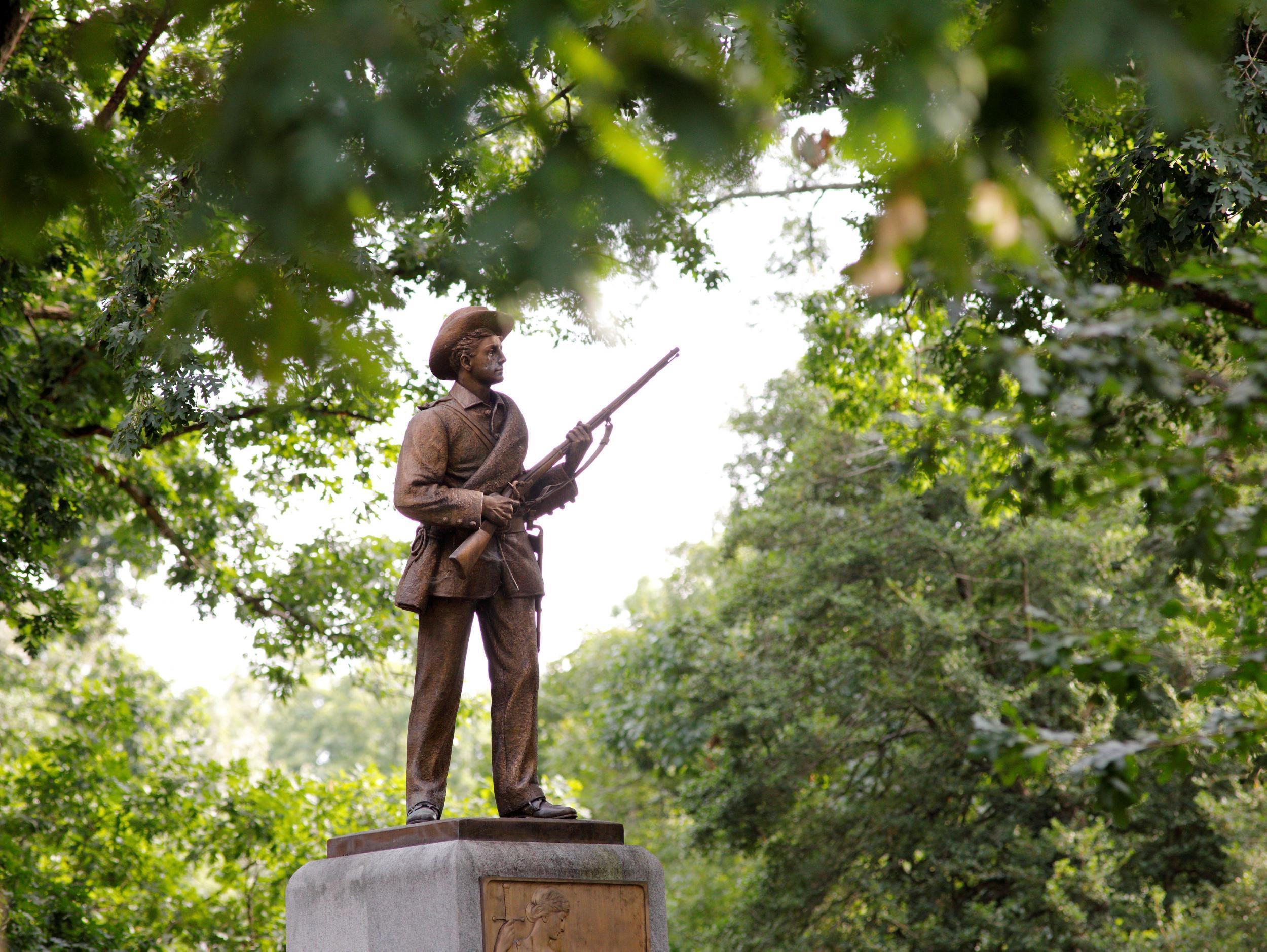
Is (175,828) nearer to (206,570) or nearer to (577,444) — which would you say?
(206,570)

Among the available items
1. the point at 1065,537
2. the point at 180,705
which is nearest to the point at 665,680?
the point at 1065,537

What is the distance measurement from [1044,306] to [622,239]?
6.72m

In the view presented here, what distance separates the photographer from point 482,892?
14.9ft

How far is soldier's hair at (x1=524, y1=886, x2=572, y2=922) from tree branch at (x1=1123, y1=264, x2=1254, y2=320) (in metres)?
4.43

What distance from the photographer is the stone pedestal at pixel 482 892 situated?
15.0 ft

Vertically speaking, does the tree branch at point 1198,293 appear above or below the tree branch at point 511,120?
above

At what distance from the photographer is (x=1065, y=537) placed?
14016 mm

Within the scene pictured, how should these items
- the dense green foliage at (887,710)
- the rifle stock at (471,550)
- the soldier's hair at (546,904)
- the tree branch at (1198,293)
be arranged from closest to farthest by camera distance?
the soldier's hair at (546,904) < the rifle stock at (471,550) < the tree branch at (1198,293) < the dense green foliage at (887,710)

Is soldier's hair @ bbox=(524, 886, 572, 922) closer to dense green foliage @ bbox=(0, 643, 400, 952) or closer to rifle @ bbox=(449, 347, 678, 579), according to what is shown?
rifle @ bbox=(449, 347, 678, 579)

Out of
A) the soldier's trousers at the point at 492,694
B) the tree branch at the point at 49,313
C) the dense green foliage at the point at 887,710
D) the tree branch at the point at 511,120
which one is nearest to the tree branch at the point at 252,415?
the tree branch at the point at 49,313

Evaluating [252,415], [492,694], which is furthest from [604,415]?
[252,415]

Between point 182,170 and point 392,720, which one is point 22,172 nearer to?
point 182,170

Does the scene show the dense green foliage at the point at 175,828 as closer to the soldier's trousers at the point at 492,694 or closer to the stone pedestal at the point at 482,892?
the stone pedestal at the point at 482,892

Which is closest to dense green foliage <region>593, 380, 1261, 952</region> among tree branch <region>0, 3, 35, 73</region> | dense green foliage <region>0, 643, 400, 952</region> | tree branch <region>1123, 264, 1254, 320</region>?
dense green foliage <region>0, 643, 400, 952</region>
